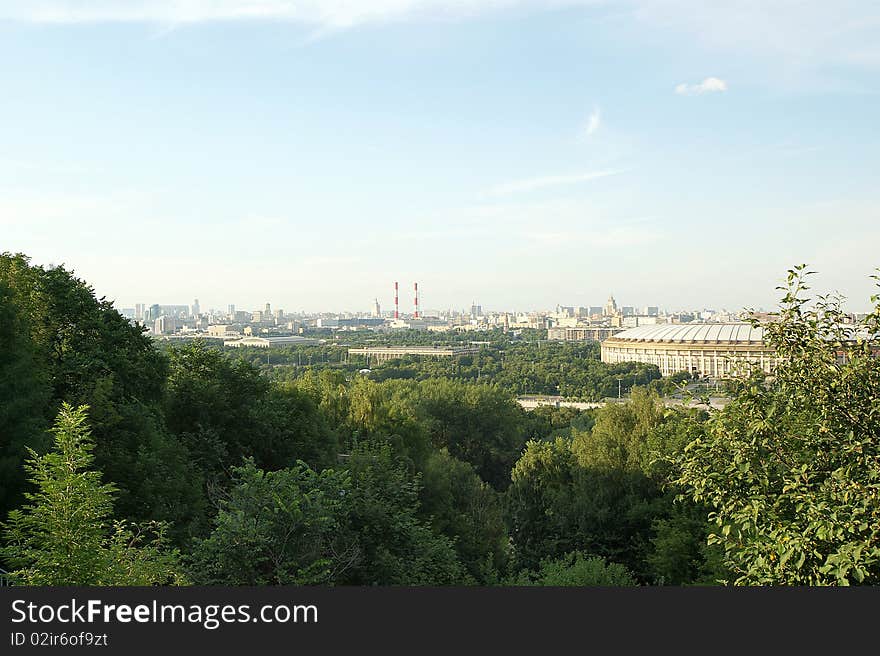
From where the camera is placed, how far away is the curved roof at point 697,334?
9493cm

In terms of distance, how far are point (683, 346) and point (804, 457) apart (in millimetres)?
94024

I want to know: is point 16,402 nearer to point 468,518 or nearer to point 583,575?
point 583,575

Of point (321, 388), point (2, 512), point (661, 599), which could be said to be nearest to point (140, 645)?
point (661, 599)

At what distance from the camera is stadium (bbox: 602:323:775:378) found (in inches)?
3647

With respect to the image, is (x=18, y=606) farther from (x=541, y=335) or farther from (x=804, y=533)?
(x=541, y=335)

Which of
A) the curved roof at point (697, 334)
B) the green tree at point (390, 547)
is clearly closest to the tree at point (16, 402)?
the green tree at point (390, 547)

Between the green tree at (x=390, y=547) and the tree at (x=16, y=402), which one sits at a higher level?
the tree at (x=16, y=402)

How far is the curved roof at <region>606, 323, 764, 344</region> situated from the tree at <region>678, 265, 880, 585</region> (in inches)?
3505

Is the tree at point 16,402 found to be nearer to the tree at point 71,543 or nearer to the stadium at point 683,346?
the tree at point 71,543

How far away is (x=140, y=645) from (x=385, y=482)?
11.9 m

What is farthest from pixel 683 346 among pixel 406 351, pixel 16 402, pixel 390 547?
pixel 16 402

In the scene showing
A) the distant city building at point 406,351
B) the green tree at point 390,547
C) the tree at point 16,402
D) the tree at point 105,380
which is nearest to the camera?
the green tree at point 390,547

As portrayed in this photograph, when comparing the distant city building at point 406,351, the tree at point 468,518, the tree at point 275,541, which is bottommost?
the tree at point 468,518

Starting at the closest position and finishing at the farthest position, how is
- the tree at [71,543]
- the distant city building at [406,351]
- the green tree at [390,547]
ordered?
the tree at [71,543] → the green tree at [390,547] → the distant city building at [406,351]
